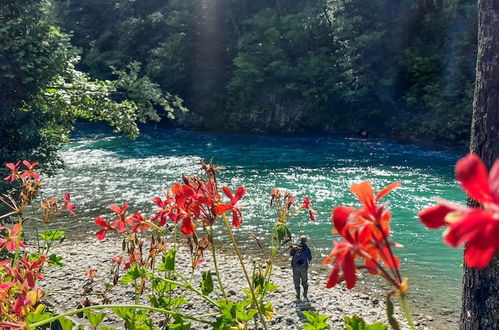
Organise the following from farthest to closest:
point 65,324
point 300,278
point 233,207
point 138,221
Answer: point 300,278
point 138,221
point 233,207
point 65,324

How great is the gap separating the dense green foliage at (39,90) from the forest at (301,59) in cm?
820

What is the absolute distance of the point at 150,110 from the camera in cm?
704

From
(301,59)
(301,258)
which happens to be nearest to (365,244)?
(301,258)

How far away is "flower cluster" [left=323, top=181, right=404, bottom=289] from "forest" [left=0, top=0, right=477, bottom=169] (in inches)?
583

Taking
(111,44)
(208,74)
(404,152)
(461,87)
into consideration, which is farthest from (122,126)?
(111,44)

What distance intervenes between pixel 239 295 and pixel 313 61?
1665cm

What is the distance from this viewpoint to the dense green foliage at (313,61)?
19703 mm

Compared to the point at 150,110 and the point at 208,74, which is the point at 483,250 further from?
the point at 208,74

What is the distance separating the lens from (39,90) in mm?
6359

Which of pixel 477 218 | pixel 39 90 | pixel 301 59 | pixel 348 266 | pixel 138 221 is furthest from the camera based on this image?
pixel 301 59

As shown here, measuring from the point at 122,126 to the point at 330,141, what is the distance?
13.9 meters

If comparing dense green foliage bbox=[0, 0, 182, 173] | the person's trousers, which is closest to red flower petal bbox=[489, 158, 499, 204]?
the person's trousers

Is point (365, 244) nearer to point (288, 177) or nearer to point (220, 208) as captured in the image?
point (220, 208)

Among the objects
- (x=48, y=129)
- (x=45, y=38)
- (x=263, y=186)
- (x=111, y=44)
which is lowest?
(x=263, y=186)
